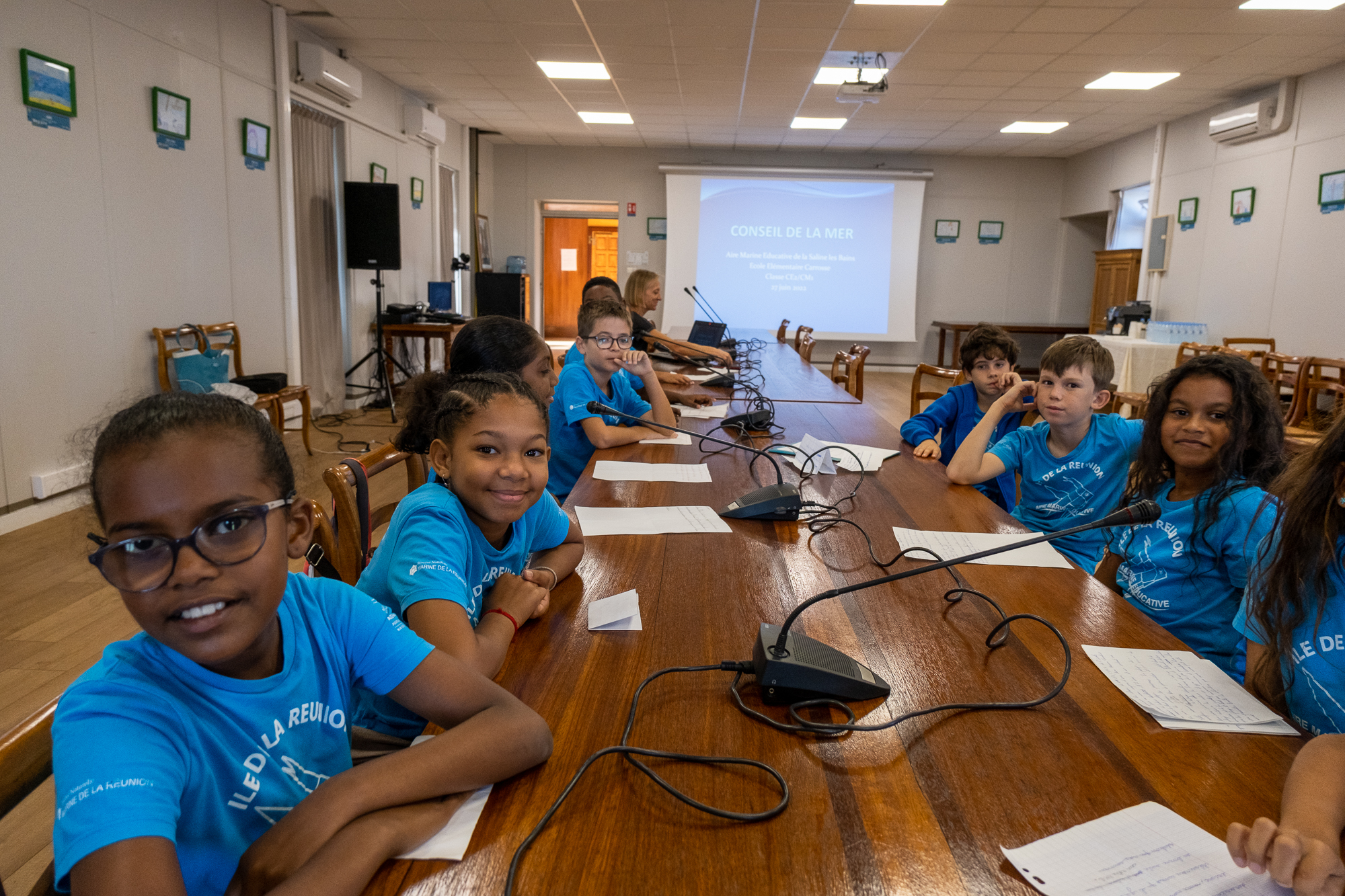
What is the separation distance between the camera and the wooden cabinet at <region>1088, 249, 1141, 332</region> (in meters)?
8.34

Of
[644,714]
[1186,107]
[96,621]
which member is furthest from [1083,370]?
[1186,107]

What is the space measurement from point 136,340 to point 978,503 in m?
4.03

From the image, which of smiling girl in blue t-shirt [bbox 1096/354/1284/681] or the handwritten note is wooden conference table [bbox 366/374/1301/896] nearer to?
the handwritten note

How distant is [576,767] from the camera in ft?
2.65

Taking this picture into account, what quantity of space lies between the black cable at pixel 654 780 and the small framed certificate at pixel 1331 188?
21.9ft

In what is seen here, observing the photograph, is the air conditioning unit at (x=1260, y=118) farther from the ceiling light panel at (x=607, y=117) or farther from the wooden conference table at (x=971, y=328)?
the ceiling light panel at (x=607, y=117)

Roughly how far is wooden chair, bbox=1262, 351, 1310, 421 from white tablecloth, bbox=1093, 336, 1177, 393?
0.79m

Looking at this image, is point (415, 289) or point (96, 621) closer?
point (96, 621)

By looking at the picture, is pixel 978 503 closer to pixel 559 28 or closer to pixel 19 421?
pixel 19 421

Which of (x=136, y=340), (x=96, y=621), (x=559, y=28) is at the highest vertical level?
(x=559, y=28)

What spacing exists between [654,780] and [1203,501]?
3.93ft

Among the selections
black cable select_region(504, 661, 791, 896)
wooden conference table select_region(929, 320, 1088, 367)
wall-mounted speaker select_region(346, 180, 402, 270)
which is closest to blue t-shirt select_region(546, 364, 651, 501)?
black cable select_region(504, 661, 791, 896)

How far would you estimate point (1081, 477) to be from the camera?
201cm

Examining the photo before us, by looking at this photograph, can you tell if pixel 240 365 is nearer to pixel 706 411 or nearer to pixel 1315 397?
pixel 706 411
